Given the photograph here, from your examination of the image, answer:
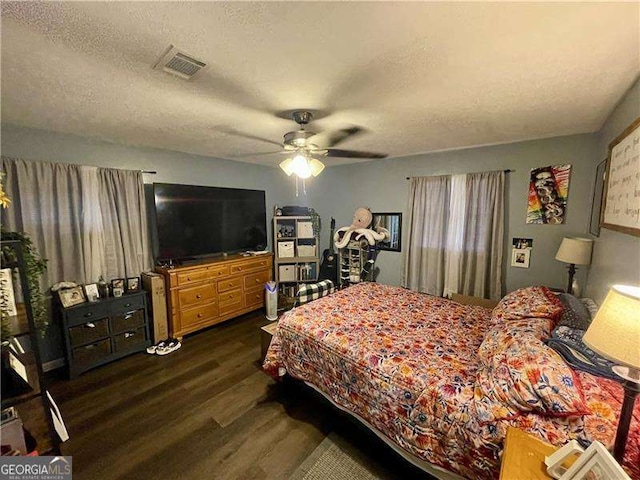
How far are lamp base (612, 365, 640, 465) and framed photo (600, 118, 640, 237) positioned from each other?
0.84 m

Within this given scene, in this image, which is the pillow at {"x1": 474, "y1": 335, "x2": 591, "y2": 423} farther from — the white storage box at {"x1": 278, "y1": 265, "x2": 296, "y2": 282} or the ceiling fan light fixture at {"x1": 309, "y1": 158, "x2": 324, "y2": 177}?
the white storage box at {"x1": 278, "y1": 265, "x2": 296, "y2": 282}

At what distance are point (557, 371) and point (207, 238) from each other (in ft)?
11.9

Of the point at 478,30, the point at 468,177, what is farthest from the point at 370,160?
the point at 478,30

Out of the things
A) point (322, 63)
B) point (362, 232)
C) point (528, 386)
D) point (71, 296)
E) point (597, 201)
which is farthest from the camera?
point (362, 232)

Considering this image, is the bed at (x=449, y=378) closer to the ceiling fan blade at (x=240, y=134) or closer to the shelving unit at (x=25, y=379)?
the shelving unit at (x=25, y=379)

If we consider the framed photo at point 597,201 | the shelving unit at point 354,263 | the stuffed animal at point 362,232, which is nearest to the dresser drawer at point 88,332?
the shelving unit at point 354,263

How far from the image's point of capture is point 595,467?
0.81 metres

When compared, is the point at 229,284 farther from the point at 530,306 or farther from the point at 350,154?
the point at 530,306

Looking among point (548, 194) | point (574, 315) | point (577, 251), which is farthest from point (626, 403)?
point (548, 194)

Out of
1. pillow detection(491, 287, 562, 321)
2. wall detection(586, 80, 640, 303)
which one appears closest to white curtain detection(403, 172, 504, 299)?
wall detection(586, 80, 640, 303)

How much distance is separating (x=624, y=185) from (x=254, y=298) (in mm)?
3932

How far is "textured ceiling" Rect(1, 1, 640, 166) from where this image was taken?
3.24 feet

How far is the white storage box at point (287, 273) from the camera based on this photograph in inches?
169

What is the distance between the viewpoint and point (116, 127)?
232 centimetres
